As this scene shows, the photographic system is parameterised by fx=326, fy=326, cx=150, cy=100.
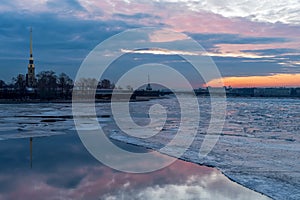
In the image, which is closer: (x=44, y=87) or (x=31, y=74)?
(x=44, y=87)

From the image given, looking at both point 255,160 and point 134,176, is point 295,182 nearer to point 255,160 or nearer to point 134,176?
point 255,160

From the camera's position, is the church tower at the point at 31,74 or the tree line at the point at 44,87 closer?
the tree line at the point at 44,87

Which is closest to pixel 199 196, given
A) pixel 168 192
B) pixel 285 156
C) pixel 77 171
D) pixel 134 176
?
pixel 168 192

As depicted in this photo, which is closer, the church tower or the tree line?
the tree line

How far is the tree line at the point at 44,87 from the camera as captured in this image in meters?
80.0

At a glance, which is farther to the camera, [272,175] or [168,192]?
[272,175]

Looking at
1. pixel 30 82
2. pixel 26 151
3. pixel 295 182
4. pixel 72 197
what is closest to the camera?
pixel 72 197

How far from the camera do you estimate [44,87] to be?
88938 millimetres

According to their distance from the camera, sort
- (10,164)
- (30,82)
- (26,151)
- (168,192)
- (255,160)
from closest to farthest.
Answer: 1. (168,192)
2. (10,164)
3. (255,160)
4. (26,151)
5. (30,82)

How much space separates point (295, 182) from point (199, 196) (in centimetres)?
263

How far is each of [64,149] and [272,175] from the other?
6.94m

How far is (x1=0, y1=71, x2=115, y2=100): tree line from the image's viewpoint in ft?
262

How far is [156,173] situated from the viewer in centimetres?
849

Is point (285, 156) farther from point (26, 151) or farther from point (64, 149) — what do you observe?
point (26, 151)
